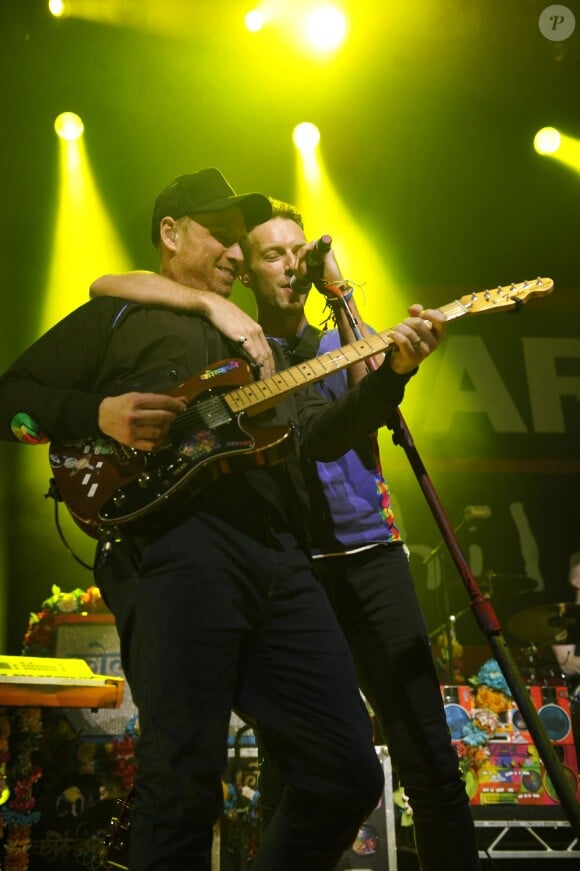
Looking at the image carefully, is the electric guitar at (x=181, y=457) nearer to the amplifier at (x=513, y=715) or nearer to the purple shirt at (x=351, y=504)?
the purple shirt at (x=351, y=504)

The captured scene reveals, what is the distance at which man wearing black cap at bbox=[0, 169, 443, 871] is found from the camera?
161cm

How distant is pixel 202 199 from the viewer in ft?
7.99

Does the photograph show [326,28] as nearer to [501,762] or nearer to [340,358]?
[340,358]

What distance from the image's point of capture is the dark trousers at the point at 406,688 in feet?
7.07

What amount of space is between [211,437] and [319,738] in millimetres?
733

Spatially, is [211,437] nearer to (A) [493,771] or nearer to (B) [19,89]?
(A) [493,771]

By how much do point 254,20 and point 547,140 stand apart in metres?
2.46

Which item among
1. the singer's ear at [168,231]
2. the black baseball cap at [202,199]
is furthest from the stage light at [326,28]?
the singer's ear at [168,231]

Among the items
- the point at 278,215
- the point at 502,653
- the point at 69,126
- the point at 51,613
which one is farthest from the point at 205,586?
the point at 69,126

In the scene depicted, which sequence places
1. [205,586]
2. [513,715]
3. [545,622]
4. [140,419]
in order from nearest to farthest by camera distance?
[205,586] → [140,419] → [513,715] → [545,622]

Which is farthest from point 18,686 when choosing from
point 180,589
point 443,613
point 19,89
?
point 19,89

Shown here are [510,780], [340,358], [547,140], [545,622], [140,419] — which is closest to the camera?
[140,419]

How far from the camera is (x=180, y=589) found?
1682mm

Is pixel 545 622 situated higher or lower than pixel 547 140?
lower
